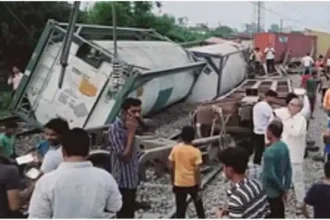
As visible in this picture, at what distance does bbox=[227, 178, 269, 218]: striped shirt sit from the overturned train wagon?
818cm

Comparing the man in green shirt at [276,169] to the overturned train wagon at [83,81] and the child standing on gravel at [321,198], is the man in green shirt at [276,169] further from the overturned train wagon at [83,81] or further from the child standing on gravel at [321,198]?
the overturned train wagon at [83,81]

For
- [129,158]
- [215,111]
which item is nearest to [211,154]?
[215,111]

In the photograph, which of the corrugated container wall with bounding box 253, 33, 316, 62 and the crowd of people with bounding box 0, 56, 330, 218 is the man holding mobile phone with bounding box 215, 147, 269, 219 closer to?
the crowd of people with bounding box 0, 56, 330, 218

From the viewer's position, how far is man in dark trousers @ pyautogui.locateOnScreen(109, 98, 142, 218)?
6.30 metres

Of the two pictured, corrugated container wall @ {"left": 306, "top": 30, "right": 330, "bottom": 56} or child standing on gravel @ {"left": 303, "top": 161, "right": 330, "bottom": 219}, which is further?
corrugated container wall @ {"left": 306, "top": 30, "right": 330, "bottom": 56}

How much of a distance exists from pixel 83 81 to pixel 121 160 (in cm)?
679

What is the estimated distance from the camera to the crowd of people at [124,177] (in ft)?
13.4

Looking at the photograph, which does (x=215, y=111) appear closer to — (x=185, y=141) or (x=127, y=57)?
(x=127, y=57)

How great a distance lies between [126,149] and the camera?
20.7 feet

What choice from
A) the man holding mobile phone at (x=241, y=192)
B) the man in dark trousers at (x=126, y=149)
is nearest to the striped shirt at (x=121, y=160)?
the man in dark trousers at (x=126, y=149)

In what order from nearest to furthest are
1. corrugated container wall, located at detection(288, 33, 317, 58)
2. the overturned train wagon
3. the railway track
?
the railway track → the overturned train wagon → corrugated container wall, located at detection(288, 33, 317, 58)

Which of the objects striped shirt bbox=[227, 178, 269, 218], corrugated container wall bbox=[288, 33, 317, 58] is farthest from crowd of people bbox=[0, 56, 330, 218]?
corrugated container wall bbox=[288, 33, 317, 58]

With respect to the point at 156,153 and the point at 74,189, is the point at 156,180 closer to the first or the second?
the point at 156,153

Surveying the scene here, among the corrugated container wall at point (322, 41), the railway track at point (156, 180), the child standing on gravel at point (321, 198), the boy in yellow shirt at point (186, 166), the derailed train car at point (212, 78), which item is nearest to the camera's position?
the child standing on gravel at point (321, 198)
